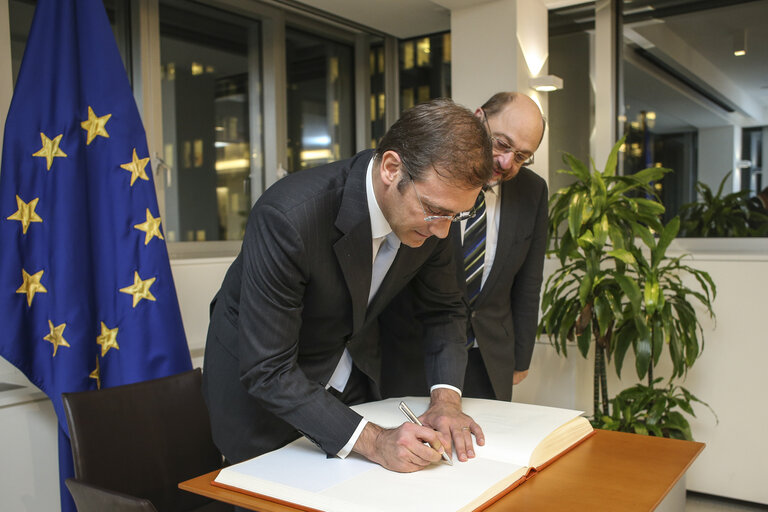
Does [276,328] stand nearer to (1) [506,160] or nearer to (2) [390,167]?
(2) [390,167]

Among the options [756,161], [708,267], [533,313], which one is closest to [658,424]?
[708,267]

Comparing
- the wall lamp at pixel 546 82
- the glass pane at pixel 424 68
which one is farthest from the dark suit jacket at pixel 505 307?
the glass pane at pixel 424 68

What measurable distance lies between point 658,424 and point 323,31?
312 centimetres

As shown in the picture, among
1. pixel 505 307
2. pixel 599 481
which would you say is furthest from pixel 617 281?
pixel 599 481

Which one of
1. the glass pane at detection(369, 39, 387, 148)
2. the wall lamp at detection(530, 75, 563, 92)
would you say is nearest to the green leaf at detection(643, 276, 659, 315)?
the wall lamp at detection(530, 75, 563, 92)

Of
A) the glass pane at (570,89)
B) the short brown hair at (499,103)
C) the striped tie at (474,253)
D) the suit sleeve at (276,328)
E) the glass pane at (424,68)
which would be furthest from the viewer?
the glass pane at (424,68)

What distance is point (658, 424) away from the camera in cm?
333

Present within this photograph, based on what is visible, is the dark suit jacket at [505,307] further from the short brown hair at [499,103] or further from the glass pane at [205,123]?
the glass pane at [205,123]

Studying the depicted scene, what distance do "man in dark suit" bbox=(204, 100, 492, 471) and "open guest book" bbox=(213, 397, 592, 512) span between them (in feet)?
0.13

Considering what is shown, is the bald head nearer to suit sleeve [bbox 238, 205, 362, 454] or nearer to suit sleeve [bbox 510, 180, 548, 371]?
suit sleeve [bbox 510, 180, 548, 371]

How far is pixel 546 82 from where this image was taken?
3.90 metres

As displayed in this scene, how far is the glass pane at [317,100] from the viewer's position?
4.53m

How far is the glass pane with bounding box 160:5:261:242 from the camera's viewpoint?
3842 millimetres

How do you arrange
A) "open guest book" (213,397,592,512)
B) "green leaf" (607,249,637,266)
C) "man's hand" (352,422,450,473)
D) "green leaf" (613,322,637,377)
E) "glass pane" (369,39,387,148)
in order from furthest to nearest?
"glass pane" (369,39,387,148)
"green leaf" (613,322,637,377)
"green leaf" (607,249,637,266)
"man's hand" (352,422,450,473)
"open guest book" (213,397,592,512)
